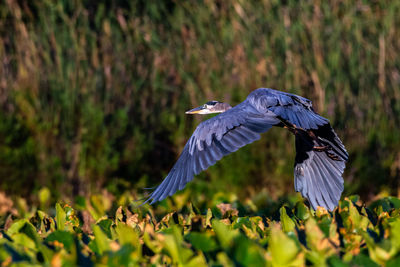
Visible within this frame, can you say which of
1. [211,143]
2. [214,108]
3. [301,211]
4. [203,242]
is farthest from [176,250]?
[214,108]

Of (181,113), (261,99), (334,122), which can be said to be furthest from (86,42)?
(261,99)

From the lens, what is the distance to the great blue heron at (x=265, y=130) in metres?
3.31

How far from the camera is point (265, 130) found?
336cm

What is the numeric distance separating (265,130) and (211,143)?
29 centimetres

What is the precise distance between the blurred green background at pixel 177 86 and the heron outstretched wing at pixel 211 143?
258 centimetres

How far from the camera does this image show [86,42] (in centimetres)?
691

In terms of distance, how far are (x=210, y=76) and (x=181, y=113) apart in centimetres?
49

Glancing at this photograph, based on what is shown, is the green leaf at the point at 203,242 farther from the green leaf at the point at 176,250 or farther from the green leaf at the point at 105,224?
the green leaf at the point at 105,224

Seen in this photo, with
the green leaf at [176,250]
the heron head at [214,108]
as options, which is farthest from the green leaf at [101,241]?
the heron head at [214,108]

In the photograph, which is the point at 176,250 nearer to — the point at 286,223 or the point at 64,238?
the point at 64,238

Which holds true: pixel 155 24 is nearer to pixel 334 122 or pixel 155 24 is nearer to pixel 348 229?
pixel 334 122

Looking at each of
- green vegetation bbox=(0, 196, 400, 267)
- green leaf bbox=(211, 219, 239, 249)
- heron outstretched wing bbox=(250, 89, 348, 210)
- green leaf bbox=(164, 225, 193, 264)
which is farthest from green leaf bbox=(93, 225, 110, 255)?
heron outstretched wing bbox=(250, 89, 348, 210)

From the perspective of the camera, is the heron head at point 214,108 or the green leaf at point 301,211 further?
the heron head at point 214,108

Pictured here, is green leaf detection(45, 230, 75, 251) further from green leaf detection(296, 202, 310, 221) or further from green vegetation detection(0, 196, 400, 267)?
green leaf detection(296, 202, 310, 221)
